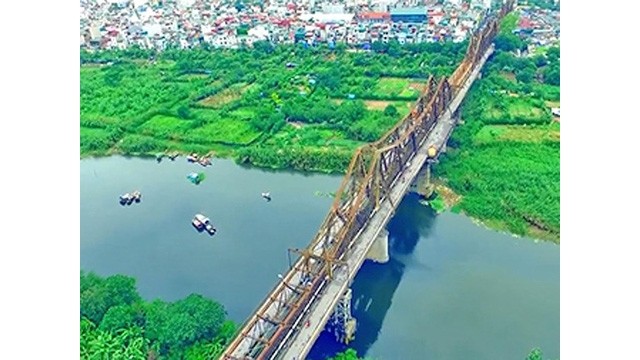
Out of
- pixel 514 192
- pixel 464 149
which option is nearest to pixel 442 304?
pixel 514 192

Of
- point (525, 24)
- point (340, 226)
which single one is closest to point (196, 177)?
point (340, 226)

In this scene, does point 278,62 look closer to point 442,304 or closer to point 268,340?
point 442,304

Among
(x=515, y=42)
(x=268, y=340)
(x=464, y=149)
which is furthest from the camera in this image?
(x=515, y=42)

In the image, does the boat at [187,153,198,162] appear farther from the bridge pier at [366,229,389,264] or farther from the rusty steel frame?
the bridge pier at [366,229,389,264]

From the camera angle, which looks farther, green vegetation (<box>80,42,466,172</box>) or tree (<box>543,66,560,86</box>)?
tree (<box>543,66,560,86</box>)

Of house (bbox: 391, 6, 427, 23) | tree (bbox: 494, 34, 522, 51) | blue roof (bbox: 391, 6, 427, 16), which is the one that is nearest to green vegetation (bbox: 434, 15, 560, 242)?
tree (bbox: 494, 34, 522, 51)

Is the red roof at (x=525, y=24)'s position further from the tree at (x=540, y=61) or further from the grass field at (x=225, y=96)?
the grass field at (x=225, y=96)
